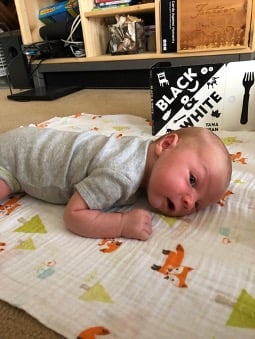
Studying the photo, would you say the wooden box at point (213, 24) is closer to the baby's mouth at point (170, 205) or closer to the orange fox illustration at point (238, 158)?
the orange fox illustration at point (238, 158)

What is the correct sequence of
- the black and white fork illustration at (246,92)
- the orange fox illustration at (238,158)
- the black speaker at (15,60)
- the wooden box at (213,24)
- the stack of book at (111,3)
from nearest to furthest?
1. the orange fox illustration at (238,158)
2. the black and white fork illustration at (246,92)
3. the wooden box at (213,24)
4. the stack of book at (111,3)
5. the black speaker at (15,60)

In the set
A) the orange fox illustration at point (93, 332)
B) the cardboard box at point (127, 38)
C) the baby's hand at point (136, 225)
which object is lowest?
the orange fox illustration at point (93, 332)

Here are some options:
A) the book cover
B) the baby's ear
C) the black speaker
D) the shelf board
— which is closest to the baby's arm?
the baby's ear

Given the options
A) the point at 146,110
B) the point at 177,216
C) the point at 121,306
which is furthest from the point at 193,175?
the point at 146,110

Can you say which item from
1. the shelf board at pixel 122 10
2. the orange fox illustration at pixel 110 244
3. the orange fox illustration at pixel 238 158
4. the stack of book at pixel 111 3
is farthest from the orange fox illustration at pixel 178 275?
the stack of book at pixel 111 3

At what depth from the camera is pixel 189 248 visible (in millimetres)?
500

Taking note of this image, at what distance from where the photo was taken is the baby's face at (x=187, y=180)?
1.77 ft

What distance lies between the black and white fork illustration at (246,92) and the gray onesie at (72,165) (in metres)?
0.48

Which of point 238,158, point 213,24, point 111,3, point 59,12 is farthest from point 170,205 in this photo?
point 59,12

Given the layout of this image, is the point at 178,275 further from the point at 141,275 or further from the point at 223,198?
the point at 223,198

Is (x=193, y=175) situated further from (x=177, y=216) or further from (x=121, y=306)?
(x=121, y=306)

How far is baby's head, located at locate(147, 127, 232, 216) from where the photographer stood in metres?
0.54

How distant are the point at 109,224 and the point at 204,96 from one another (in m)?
0.62

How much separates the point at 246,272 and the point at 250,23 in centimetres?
118
